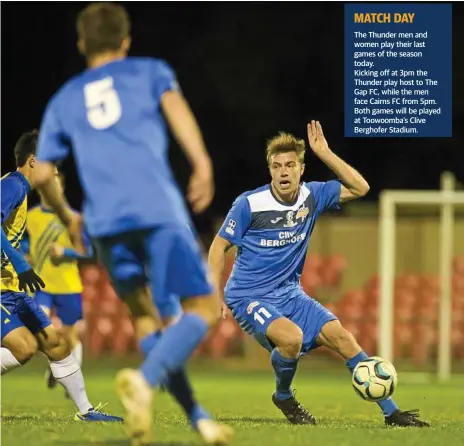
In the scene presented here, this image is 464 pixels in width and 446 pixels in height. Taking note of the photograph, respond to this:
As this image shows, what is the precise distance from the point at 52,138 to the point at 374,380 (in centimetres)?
297

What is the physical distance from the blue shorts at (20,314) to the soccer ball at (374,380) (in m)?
2.05

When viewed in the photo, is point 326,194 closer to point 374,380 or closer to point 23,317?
point 374,380

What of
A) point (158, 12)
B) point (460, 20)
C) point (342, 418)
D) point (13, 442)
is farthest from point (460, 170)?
point (13, 442)

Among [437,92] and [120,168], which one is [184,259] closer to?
[120,168]

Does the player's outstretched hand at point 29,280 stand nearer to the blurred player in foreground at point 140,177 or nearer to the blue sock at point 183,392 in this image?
the blurred player in foreground at point 140,177

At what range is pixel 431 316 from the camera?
2016cm

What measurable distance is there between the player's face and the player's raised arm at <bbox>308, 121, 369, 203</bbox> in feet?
1.07

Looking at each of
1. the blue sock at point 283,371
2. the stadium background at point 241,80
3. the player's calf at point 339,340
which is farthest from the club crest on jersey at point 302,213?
the stadium background at point 241,80

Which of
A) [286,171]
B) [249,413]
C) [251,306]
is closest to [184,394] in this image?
[251,306]

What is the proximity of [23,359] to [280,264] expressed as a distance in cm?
189

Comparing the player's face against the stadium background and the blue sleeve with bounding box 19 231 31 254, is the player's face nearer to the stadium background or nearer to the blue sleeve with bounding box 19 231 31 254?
the blue sleeve with bounding box 19 231 31 254

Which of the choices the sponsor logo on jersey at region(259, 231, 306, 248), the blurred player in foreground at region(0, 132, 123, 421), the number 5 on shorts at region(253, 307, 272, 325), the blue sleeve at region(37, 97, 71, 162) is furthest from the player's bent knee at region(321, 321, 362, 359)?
the blue sleeve at region(37, 97, 71, 162)

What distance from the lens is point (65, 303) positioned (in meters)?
12.3

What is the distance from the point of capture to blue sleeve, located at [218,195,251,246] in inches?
328
